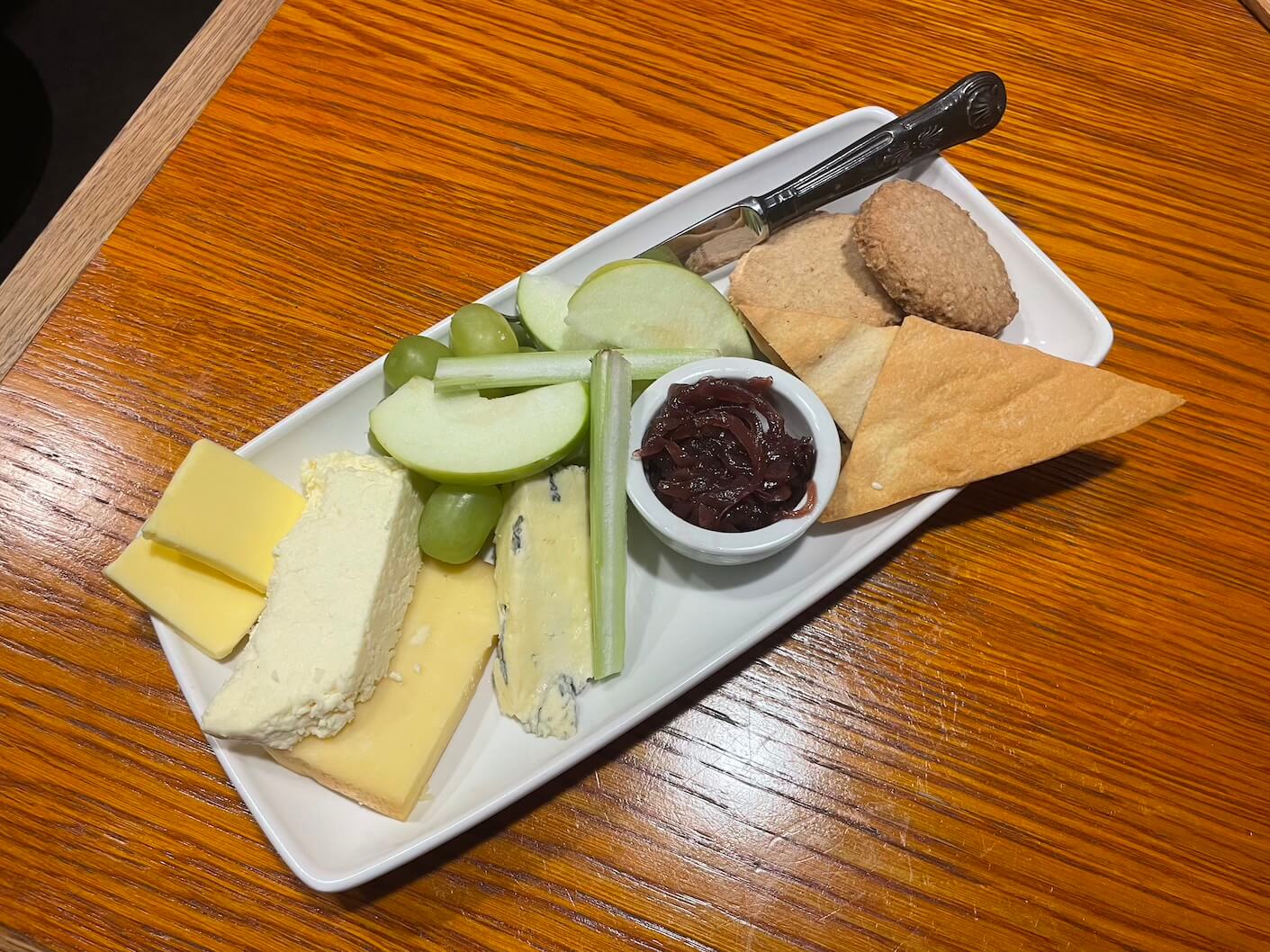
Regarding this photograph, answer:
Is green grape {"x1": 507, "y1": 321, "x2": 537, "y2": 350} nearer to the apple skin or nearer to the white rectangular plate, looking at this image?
the white rectangular plate

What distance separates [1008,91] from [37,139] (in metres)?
3.61

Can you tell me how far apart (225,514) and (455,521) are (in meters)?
0.43

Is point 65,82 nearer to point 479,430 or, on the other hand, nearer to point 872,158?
point 479,430

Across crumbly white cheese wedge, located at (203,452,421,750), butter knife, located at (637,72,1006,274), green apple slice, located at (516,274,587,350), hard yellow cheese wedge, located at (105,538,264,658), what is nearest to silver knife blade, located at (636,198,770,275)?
butter knife, located at (637,72,1006,274)

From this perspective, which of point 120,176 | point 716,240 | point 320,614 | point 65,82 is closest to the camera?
point 320,614

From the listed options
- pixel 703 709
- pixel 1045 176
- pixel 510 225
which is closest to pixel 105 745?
pixel 703 709

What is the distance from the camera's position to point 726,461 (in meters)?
1.65

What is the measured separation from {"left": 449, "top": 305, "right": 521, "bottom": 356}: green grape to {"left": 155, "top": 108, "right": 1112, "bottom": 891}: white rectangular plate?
7cm

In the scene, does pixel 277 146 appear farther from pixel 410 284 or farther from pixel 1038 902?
pixel 1038 902

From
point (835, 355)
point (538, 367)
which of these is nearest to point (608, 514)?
point (538, 367)

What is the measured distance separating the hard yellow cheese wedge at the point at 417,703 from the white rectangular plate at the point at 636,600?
6cm

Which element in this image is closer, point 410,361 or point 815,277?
point 410,361

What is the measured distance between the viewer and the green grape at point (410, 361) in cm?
173

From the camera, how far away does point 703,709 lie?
1.77m
